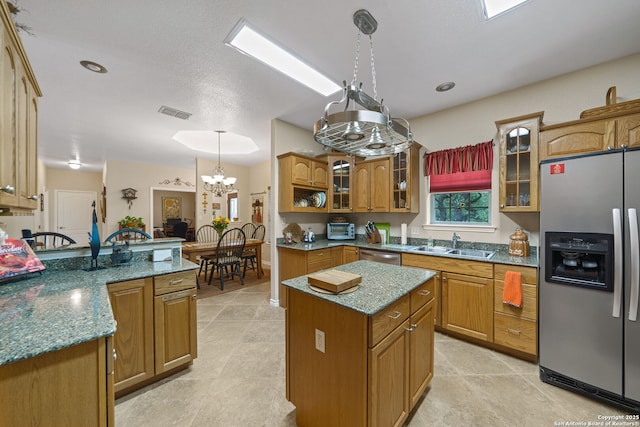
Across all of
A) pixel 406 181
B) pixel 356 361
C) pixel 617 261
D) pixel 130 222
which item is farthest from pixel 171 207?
pixel 617 261

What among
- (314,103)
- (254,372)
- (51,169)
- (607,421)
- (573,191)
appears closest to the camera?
(607,421)

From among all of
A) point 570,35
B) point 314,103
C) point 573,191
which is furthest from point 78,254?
point 570,35

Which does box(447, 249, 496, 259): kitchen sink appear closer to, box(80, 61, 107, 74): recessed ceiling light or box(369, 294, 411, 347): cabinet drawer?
box(369, 294, 411, 347): cabinet drawer

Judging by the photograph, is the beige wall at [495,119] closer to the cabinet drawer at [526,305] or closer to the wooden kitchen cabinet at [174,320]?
the cabinet drawer at [526,305]

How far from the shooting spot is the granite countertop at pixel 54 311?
895mm

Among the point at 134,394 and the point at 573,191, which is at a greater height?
the point at 573,191

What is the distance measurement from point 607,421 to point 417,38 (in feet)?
9.79

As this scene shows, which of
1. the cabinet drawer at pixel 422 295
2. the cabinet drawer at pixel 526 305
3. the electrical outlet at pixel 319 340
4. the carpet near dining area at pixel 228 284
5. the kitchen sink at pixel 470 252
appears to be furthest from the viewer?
the carpet near dining area at pixel 228 284

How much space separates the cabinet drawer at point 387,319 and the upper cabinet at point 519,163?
1.89 m

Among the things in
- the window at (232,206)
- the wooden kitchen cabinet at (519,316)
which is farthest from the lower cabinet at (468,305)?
the window at (232,206)

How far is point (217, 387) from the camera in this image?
76.2 inches

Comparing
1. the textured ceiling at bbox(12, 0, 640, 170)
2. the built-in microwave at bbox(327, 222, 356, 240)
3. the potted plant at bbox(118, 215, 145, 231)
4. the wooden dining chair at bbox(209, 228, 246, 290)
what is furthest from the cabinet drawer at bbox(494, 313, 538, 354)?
the potted plant at bbox(118, 215, 145, 231)

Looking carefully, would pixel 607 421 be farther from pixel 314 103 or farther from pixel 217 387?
pixel 314 103

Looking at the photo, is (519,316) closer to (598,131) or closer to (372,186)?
(598,131)
